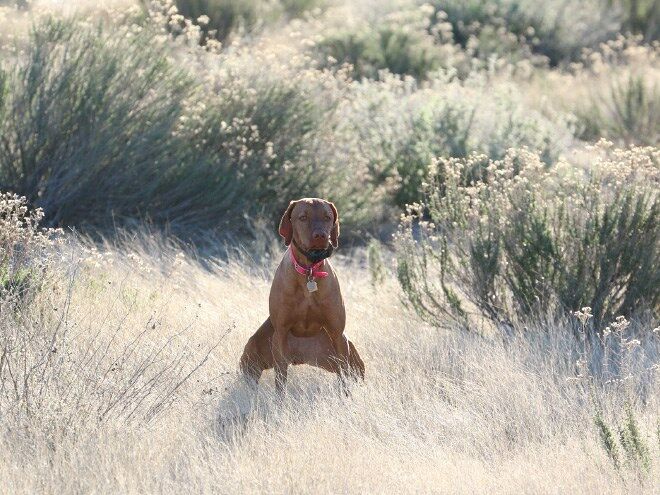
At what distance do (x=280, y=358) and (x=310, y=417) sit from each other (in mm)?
479

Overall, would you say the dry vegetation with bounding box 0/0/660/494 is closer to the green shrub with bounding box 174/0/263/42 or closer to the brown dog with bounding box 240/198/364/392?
the brown dog with bounding box 240/198/364/392

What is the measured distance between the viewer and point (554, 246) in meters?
7.16

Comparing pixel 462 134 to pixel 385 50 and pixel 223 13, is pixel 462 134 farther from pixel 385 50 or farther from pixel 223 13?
pixel 223 13

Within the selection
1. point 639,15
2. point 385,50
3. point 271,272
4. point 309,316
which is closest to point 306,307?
point 309,316

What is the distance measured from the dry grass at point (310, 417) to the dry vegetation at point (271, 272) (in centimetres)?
2

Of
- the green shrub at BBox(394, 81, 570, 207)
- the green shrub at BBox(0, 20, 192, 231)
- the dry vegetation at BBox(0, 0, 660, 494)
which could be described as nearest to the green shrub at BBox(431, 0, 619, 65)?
the dry vegetation at BBox(0, 0, 660, 494)

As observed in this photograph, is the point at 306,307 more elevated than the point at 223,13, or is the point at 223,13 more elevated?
the point at 306,307

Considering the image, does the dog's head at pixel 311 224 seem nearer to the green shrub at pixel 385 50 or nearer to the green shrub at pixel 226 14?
the green shrub at pixel 385 50

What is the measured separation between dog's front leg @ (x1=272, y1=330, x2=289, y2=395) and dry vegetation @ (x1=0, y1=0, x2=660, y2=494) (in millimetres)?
101

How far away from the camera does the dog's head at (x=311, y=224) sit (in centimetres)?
569

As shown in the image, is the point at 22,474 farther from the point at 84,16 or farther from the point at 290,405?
the point at 84,16

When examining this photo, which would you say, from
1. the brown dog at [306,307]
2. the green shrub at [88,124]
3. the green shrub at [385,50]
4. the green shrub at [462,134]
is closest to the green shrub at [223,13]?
the green shrub at [385,50]

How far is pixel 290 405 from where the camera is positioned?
5.80m

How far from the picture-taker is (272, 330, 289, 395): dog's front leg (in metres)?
5.99
